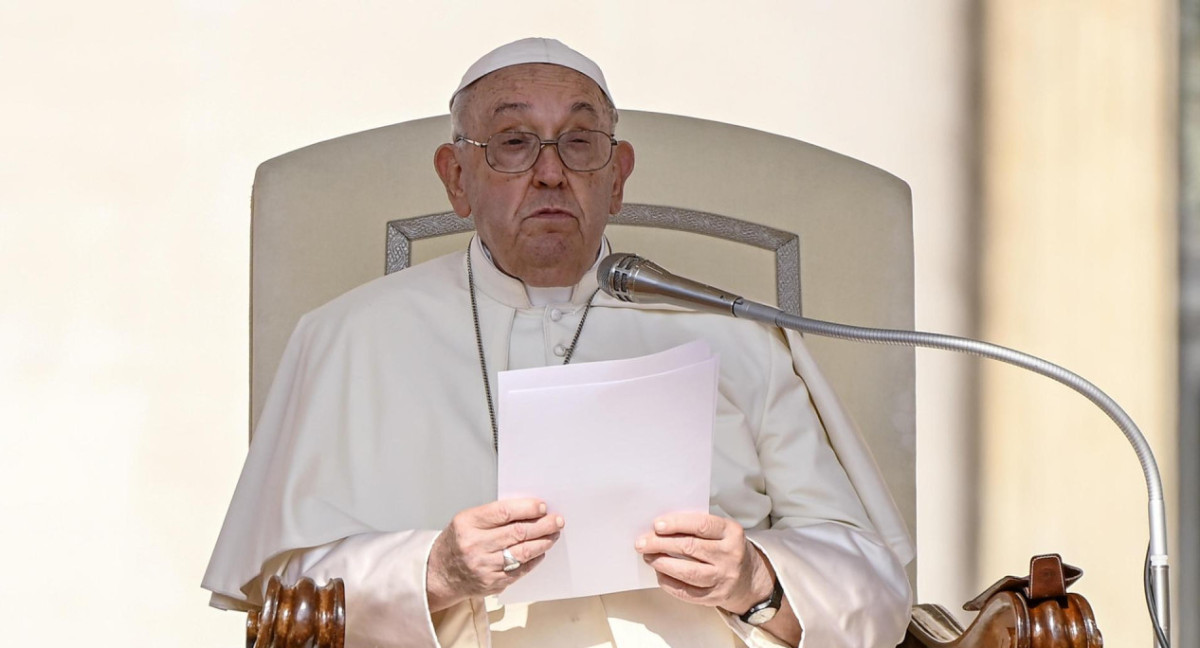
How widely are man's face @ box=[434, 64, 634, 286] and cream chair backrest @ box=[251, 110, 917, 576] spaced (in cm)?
44

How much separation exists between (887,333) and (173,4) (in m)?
2.47

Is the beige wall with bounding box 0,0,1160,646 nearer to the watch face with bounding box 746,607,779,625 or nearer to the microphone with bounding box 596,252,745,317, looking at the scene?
the microphone with bounding box 596,252,745,317

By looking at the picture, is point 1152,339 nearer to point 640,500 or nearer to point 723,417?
point 723,417

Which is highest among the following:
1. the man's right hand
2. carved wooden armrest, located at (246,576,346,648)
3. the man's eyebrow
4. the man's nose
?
the man's eyebrow

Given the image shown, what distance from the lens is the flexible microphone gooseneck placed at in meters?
1.87

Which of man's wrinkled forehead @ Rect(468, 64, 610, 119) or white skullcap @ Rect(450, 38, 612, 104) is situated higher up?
white skullcap @ Rect(450, 38, 612, 104)

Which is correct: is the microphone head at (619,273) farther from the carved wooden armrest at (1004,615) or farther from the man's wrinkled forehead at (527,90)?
the carved wooden armrest at (1004,615)

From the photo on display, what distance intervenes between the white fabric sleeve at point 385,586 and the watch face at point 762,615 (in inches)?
19.6

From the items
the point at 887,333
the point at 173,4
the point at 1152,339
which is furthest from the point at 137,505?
the point at 1152,339

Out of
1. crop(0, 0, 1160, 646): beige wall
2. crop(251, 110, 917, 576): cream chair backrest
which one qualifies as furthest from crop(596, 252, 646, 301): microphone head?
crop(0, 0, 1160, 646): beige wall

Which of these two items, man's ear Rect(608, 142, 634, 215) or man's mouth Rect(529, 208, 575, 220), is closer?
man's mouth Rect(529, 208, 575, 220)

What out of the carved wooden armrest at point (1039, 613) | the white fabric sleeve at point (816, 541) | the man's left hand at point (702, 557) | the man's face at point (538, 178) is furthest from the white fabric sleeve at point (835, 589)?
the man's face at point (538, 178)

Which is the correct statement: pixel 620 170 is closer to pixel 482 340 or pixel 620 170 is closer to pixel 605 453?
pixel 482 340

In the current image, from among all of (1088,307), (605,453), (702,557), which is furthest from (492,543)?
(1088,307)
